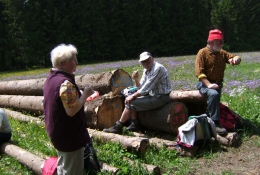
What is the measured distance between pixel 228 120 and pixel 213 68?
1046 mm

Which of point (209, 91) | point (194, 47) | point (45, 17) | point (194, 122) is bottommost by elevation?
point (194, 47)

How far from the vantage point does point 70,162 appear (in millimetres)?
3553

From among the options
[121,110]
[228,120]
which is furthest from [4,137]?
[228,120]

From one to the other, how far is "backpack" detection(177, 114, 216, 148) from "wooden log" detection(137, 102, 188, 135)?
622 mm

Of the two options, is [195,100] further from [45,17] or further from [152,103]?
[45,17]

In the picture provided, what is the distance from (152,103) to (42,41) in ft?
107

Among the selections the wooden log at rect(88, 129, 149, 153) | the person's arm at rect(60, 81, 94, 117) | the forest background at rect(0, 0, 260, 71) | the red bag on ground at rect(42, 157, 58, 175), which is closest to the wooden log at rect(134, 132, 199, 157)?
the wooden log at rect(88, 129, 149, 153)

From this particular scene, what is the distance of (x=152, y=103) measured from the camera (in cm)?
563

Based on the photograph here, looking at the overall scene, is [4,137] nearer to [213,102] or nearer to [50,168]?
[50,168]

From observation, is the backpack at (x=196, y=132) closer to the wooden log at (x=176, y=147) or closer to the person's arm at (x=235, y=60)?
the wooden log at (x=176, y=147)

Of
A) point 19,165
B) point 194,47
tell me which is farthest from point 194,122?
point 194,47

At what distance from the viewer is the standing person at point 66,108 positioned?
3.26 metres

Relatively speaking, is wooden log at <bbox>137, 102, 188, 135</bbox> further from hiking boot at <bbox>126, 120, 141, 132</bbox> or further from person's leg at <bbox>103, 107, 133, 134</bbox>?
person's leg at <bbox>103, 107, 133, 134</bbox>

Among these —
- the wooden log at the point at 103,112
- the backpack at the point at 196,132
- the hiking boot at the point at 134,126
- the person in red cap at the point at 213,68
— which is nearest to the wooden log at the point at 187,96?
the person in red cap at the point at 213,68
